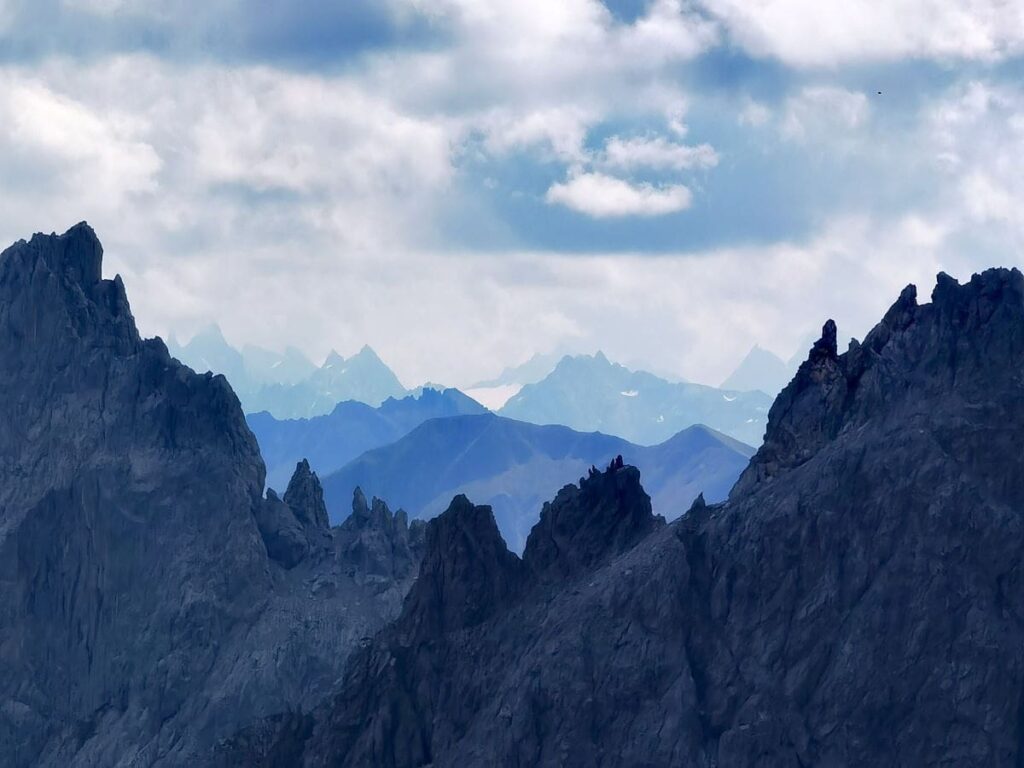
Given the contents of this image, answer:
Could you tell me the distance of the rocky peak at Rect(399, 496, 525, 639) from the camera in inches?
6156

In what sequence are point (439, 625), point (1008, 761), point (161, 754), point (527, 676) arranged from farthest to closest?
point (161, 754) < point (439, 625) < point (527, 676) < point (1008, 761)

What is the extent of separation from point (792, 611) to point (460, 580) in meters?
31.8

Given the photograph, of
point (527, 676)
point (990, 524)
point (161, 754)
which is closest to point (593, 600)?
point (527, 676)

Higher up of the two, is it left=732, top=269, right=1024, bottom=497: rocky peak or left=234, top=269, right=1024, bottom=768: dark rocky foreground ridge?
left=732, top=269, right=1024, bottom=497: rocky peak

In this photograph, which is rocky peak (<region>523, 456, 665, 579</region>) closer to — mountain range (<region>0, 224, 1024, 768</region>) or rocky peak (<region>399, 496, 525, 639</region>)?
mountain range (<region>0, 224, 1024, 768</region>)

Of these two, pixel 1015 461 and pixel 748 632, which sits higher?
pixel 1015 461

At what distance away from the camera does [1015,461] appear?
134500 mm

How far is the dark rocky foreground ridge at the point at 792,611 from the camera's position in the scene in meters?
132

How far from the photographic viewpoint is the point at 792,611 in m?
138

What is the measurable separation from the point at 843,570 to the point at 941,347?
62.1ft

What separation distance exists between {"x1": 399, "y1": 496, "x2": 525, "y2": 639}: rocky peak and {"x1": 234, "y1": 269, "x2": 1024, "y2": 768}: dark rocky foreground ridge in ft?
0.62

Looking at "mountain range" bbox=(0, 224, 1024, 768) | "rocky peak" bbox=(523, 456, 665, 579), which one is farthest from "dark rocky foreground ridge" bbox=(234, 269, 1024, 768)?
"rocky peak" bbox=(523, 456, 665, 579)

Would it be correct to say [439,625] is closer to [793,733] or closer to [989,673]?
[793,733]

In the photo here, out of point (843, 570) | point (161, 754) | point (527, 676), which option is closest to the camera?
point (843, 570)
